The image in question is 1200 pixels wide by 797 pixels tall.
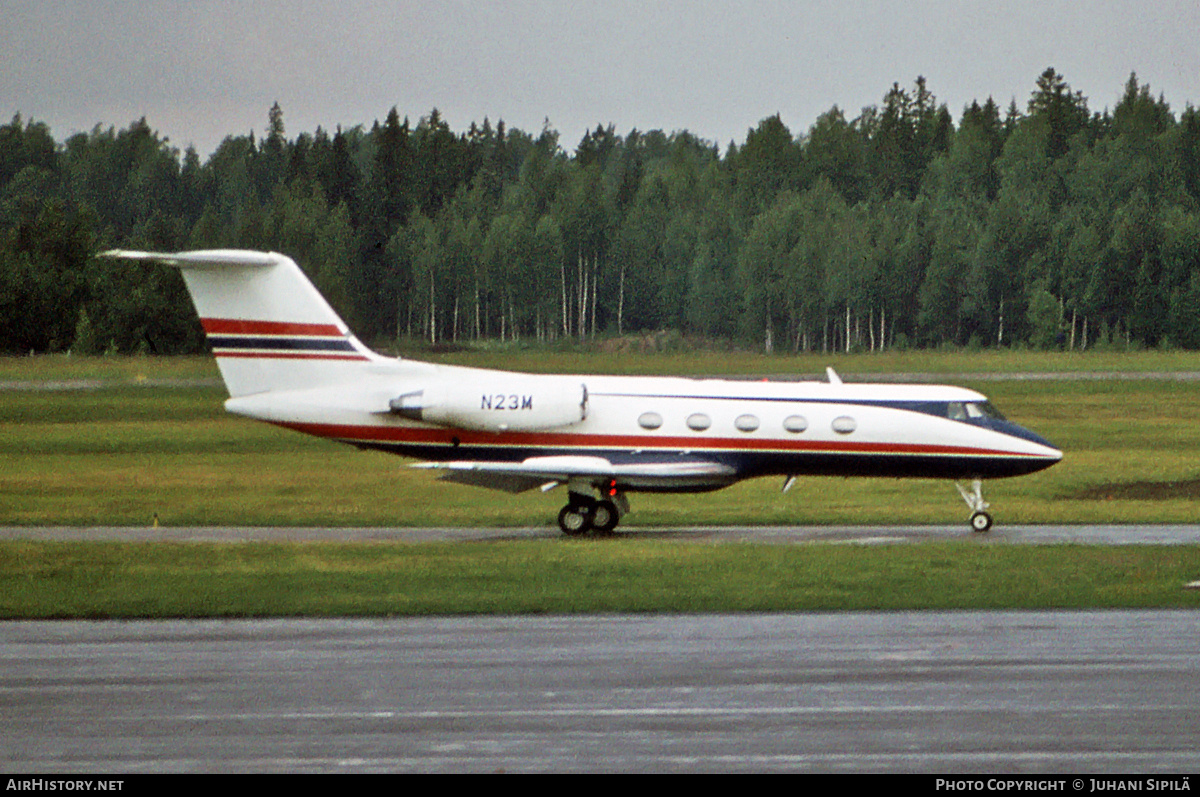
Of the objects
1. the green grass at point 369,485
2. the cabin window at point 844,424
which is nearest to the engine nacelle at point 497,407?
the green grass at point 369,485

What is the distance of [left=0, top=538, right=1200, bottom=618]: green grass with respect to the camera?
17922 millimetres

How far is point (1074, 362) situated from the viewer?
8738cm

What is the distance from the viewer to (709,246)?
377 ft

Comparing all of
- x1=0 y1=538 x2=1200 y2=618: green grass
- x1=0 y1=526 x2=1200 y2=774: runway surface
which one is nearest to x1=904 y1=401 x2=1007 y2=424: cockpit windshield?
x1=0 y1=538 x2=1200 y2=618: green grass

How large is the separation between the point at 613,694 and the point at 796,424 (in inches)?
548

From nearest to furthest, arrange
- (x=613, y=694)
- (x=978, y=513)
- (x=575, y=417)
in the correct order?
(x=613, y=694)
(x=575, y=417)
(x=978, y=513)

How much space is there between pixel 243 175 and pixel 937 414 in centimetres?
13503

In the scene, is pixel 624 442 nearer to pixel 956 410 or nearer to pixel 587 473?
pixel 587 473

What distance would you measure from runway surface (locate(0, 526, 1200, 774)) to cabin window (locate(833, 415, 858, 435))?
30.4 feet

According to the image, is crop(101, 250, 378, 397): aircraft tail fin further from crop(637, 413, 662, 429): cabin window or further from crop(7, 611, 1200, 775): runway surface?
crop(7, 611, 1200, 775): runway surface

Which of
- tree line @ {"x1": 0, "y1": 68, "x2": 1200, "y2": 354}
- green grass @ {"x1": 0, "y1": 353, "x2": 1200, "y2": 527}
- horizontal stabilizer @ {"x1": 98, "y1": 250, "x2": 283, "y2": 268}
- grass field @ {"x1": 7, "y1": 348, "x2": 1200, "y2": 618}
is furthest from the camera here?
tree line @ {"x1": 0, "y1": 68, "x2": 1200, "y2": 354}

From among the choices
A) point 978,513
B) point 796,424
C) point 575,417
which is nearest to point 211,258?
point 575,417
